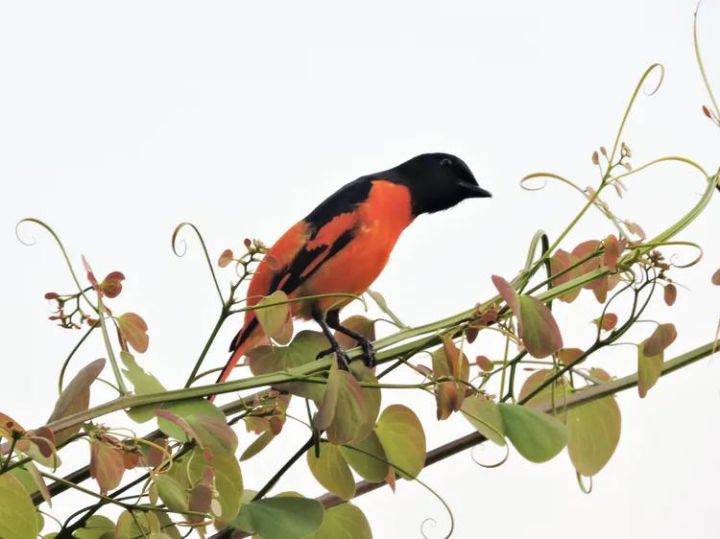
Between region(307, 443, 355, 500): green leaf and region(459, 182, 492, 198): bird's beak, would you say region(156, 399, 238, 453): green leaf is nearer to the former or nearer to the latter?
region(307, 443, 355, 500): green leaf

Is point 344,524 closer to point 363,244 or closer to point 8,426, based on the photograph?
point 8,426

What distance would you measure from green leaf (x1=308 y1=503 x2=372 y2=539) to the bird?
0.23 metres

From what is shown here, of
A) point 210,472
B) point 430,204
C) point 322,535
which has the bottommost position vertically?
point 322,535

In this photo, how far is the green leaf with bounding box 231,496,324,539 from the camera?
72 centimetres

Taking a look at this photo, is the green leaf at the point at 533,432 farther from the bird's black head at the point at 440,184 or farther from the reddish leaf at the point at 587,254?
the bird's black head at the point at 440,184

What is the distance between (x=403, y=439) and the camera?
77 cm

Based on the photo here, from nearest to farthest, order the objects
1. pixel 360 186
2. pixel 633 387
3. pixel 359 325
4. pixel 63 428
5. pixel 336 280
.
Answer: pixel 63 428 → pixel 633 387 → pixel 359 325 → pixel 336 280 → pixel 360 186

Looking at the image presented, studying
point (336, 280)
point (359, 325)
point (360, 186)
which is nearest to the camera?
point (359, 325)

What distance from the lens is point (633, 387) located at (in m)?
0.79

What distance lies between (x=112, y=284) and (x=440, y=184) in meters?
0.59

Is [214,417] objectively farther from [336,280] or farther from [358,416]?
[336,280]

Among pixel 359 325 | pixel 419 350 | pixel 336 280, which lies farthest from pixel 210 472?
pixel 336 280

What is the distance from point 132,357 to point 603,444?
0.36 metres

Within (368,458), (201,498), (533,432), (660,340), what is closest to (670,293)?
(660,340)
